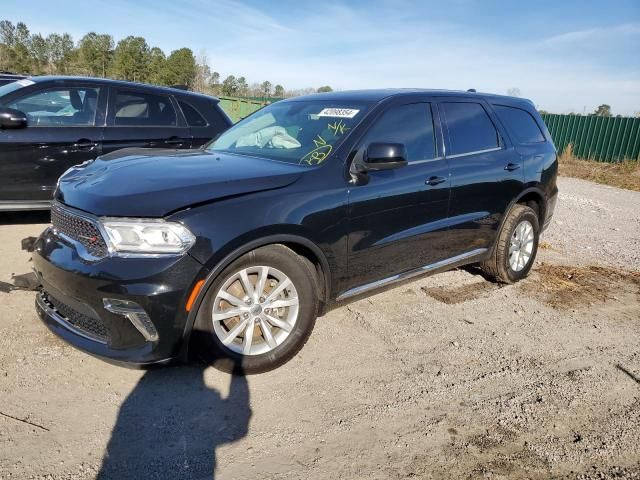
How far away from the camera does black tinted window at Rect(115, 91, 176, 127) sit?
613cm

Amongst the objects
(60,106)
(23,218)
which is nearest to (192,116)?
(60,106)

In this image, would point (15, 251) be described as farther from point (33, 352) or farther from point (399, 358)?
point (399, 358)

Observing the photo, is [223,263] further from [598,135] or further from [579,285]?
[598,135]

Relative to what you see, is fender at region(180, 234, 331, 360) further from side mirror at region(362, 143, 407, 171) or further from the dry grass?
the dry grass

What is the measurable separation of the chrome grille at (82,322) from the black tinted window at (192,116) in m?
3.75

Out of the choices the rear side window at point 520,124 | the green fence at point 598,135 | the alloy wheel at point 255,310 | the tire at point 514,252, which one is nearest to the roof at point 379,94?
the rear side window at point 520,124

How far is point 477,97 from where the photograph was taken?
16.0ft

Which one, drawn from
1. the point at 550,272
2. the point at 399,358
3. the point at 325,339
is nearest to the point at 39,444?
the point at 325,339

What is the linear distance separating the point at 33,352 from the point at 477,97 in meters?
4.21

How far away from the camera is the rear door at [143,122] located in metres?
6.03

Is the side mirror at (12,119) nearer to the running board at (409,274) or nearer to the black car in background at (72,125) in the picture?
the black car in background at (72,125)

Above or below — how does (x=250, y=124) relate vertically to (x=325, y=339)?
above

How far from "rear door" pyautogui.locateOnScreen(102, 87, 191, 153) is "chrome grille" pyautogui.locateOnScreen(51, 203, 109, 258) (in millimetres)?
2992

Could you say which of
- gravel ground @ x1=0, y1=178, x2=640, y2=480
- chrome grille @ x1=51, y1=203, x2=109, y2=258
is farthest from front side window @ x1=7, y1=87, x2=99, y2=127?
chrome grille @ x1=51, y1=203, x2=109, y2=258
